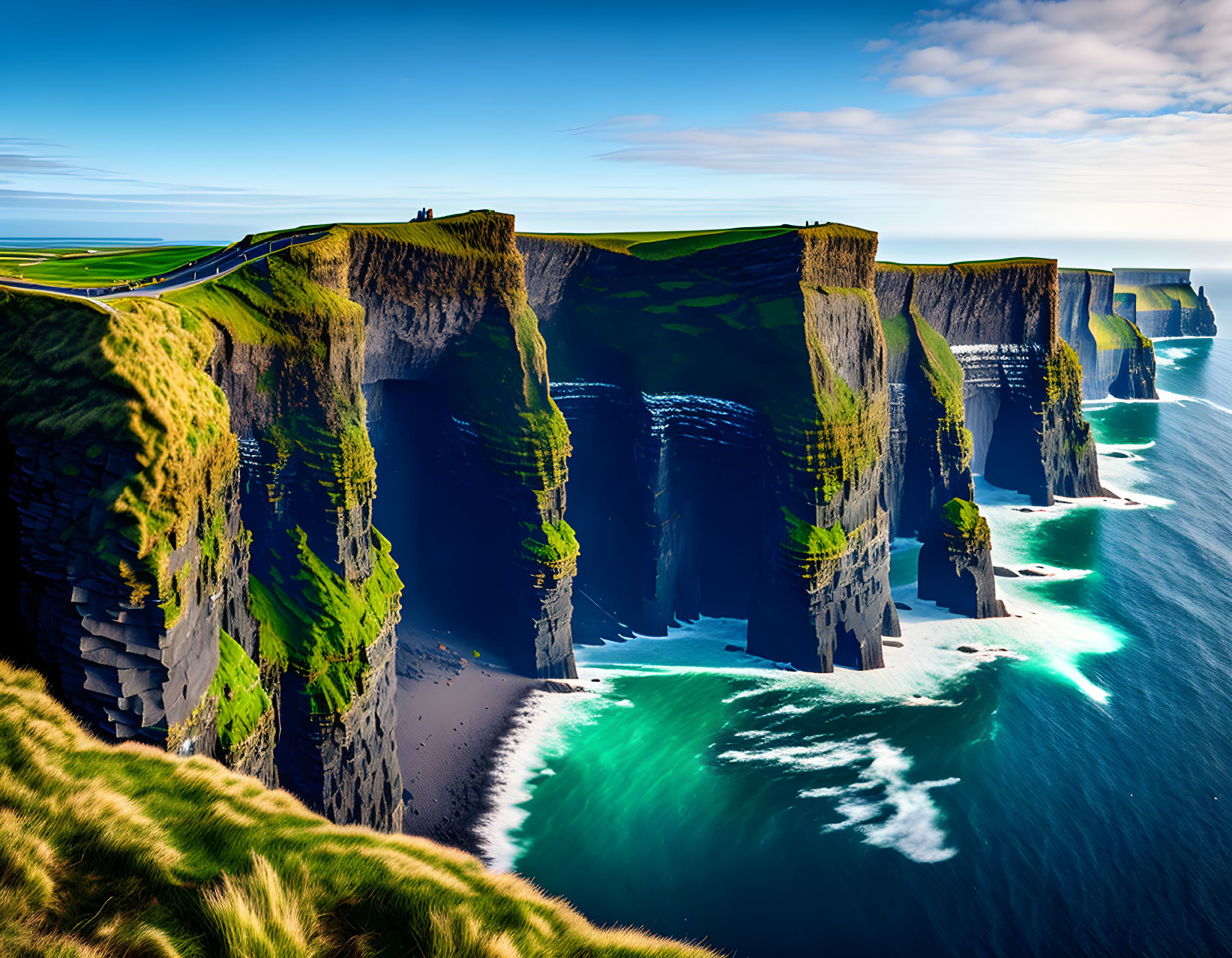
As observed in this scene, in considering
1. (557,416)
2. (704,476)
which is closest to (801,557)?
(704,476)

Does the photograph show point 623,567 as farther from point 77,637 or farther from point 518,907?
point 518,907

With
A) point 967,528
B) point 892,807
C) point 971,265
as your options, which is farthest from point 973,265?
point 892,807

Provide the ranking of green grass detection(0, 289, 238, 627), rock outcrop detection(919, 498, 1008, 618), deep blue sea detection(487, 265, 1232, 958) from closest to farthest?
1. green grass detection(0, 289, 238, 627)
2. deep blue sea detection(487, 265, 1232, 958)
3. rock outcrop detection(919, 498, 1008, 618)

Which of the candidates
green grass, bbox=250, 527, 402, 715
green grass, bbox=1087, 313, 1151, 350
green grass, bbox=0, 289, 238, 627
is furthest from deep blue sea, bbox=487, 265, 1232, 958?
green grass, bbox=1087, 313, 1151, 350

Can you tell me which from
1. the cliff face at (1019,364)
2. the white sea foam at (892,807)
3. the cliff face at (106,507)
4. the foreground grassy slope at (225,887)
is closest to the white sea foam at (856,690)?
the white sea foam at (892,807)

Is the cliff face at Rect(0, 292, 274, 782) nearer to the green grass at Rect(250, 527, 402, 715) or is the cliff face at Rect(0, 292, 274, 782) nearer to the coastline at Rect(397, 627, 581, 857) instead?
the green grass at Rect(250, 527, 402, 715)

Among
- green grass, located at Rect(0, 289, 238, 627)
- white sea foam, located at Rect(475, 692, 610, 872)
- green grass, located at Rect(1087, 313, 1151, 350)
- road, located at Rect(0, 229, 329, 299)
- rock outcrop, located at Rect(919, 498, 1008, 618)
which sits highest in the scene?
green grass, located at Rect(1087, 313, 1151, 350)
